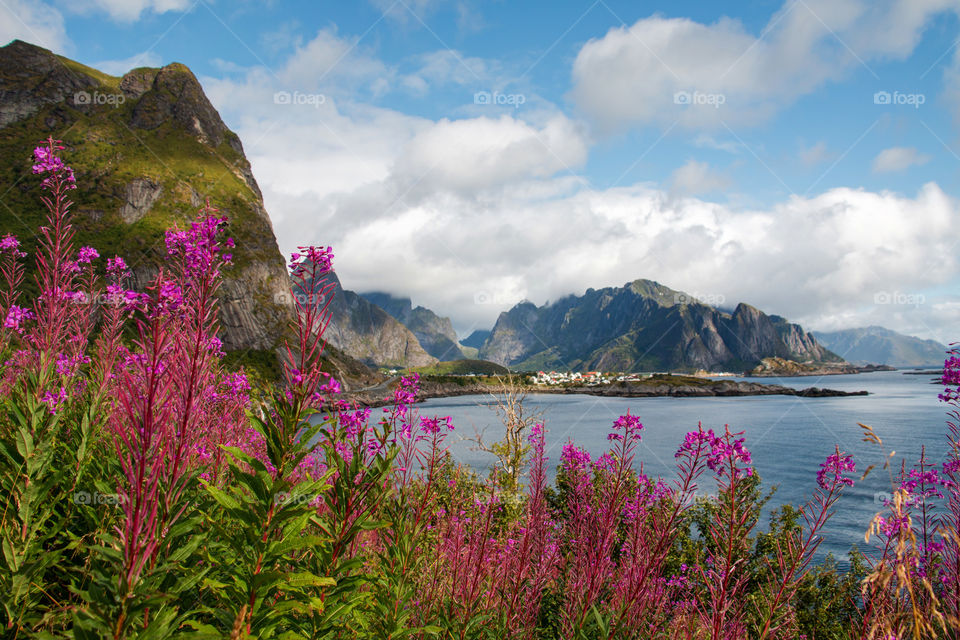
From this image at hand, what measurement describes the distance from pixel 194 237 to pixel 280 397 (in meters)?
1.19

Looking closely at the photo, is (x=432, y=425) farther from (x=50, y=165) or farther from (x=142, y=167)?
(x=142, y=167)

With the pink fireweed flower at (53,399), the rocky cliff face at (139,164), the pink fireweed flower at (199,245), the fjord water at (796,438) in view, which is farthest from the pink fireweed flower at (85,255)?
the rocky cliff face at (139,164)

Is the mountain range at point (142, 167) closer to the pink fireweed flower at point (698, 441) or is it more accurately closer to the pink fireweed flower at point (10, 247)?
the pink fireweed flower at point (10, 247)

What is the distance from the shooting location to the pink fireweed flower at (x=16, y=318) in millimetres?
5676

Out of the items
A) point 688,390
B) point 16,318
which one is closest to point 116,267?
point 16,318

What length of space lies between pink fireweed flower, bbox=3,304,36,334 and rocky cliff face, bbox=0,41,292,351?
110 meters

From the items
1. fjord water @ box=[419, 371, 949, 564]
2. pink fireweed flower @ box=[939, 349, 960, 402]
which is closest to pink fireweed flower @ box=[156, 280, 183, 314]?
pink fireweed flower @ box=[939, 349, 960, 402]

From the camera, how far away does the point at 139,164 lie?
135875mm

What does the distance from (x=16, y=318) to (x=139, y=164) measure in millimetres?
168554

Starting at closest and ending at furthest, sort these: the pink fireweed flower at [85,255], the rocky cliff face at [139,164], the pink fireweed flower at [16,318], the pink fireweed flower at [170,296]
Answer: the pink fireweed flower at [170,296]
the pink fireweed flower at [85,255]
the pink fireweed flower at [16,318]
the rocky cliff face at [139,164]

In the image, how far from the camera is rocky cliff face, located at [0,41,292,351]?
113 metres

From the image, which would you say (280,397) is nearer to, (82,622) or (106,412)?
(82,622)

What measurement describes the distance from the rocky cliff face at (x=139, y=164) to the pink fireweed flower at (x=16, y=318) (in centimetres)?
11001

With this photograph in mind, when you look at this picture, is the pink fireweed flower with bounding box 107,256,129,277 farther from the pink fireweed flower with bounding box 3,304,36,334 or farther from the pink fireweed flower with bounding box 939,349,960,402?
the pink fireweed flower with bounding box 939,349,960,402
